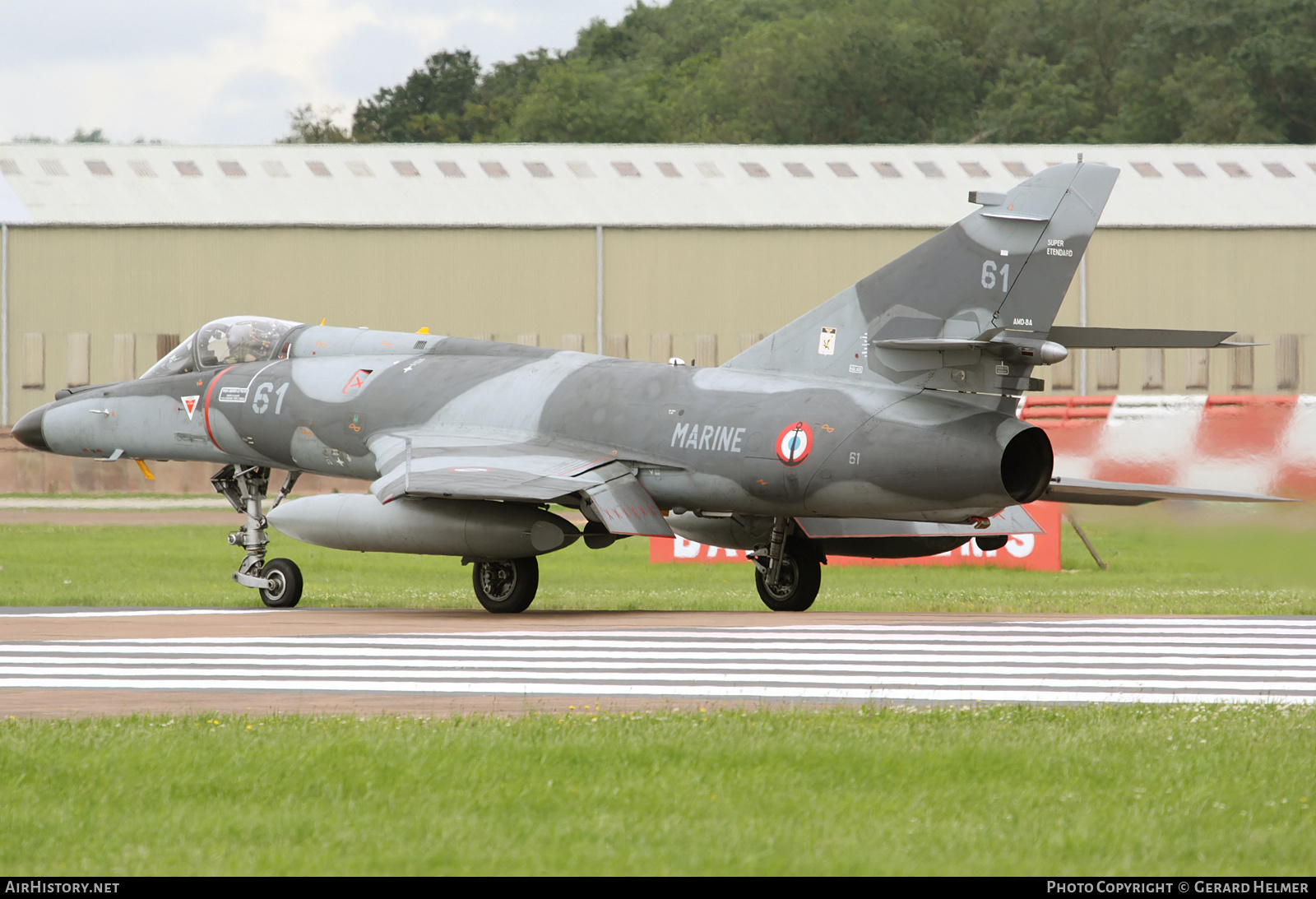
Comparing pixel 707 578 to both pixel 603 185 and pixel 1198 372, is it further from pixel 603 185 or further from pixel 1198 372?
pixel 1198 372

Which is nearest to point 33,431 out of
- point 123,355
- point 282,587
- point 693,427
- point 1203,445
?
point 282,587

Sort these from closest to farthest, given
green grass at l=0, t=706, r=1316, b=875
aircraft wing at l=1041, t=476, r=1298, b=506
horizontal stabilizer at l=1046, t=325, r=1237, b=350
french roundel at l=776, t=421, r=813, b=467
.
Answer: green grass at l=0, t=706, r=1316, b=875, horizontal stabilizer at l=1046, t=325, r=1237, b=350, french roundel at l=776, t=421, r=813, b=467, aircraft wing at l=1041, t=476, r=1298, b=506

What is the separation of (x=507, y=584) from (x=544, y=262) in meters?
27.3

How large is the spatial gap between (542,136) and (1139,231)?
52575mm

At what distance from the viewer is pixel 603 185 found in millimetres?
45906

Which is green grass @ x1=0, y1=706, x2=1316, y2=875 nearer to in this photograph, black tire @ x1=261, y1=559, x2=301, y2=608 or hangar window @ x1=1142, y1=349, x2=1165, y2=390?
black tire @ x1=261, y1=559, x2=301, y2=608

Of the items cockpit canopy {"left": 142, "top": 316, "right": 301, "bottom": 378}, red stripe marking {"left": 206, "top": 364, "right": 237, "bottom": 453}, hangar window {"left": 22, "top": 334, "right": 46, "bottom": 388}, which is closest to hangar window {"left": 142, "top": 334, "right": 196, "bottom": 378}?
cockpit canopy {"left": 142, "top": 316, "right": 301, "bottom": 378}

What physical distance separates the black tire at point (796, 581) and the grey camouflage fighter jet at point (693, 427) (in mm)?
19

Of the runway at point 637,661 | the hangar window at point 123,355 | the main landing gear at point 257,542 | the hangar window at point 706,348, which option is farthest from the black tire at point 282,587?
the hangar window at point 123,355

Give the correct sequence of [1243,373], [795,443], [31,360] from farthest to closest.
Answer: [1243,373]
[31,360]
[795,443]

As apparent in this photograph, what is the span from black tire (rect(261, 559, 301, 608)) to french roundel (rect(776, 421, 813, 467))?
5.67 metres

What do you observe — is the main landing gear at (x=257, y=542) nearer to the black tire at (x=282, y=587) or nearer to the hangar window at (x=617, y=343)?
the black tire at (x=282, y=587)

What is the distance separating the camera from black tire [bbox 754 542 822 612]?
1825 centimetres

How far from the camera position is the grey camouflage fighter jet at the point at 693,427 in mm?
15562
